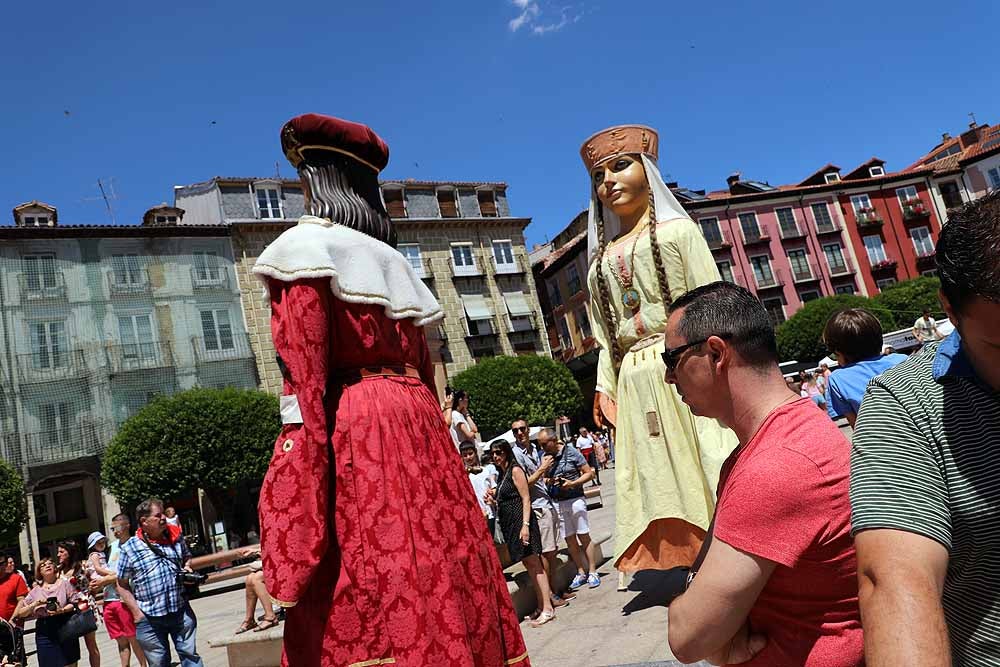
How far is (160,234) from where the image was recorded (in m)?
32.8

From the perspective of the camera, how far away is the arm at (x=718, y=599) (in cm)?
149

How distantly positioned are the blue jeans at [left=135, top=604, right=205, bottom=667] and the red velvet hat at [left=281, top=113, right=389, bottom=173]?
4.29m

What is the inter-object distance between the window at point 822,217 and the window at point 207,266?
3248 centimetres

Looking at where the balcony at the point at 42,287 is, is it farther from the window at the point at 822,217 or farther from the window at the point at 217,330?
the window at the point at 822,217

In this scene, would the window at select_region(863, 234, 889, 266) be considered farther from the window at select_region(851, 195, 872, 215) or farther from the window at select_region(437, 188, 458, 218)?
the window at select_region(437, 188, 458, 218)

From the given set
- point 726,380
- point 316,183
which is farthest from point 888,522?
point 316,183

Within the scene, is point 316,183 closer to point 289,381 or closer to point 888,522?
point 289,381

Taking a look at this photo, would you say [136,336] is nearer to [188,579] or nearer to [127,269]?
[127,269]

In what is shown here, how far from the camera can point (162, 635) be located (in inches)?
232

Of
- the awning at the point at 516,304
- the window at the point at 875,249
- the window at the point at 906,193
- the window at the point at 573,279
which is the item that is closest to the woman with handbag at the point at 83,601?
the awning at the point at 516,304

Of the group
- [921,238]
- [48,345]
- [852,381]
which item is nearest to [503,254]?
[48,345]

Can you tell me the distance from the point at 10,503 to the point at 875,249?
44.0 meters

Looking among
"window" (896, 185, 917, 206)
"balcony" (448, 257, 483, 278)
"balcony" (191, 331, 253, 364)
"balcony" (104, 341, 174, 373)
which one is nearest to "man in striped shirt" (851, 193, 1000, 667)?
"balcony" (104, 341, 174, 373)

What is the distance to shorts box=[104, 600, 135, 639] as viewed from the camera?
24.4 feet
